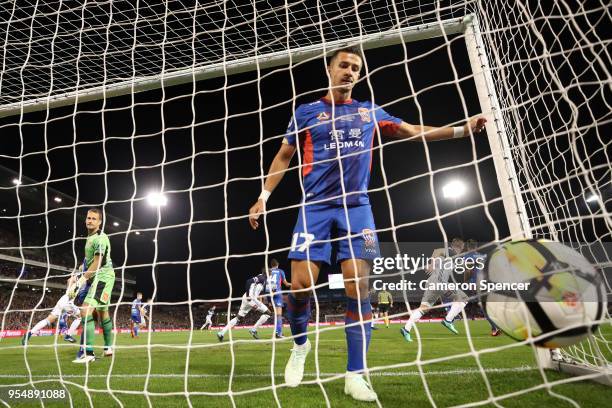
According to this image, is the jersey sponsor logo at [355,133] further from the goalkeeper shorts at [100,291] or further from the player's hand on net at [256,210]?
the goalkeeper shorts at [100,291]

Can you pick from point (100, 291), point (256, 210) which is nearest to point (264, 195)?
point (256, 210)

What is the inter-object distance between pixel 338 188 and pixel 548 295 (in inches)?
55.3

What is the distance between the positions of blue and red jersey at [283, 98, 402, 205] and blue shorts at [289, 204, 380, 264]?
0.08m

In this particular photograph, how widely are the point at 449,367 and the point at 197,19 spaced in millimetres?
3828

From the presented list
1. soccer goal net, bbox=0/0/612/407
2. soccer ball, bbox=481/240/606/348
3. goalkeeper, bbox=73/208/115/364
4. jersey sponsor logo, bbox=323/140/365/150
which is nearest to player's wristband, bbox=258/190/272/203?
soccer goal net, bbox=0/0/612/407

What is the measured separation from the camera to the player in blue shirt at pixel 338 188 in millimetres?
2576

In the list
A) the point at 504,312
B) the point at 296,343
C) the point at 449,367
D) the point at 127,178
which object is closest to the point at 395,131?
the point at 504,312

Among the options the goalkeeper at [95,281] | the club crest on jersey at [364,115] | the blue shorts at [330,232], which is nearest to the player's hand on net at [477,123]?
the club crest on jersey at [364,115]

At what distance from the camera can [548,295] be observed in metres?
1.74

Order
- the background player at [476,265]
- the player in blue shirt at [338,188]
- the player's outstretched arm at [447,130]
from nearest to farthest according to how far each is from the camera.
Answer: the background player at [476,265] → the player's outstretched arm at [447,130] → the player in blue shirt at [338,188]

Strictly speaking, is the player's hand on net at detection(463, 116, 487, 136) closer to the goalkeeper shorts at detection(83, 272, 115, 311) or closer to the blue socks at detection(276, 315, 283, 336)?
the goalkeeper shorts at detection(83, 272, 115, 311)

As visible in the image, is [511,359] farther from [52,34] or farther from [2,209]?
[2,209]

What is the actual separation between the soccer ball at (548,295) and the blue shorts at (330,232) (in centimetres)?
84

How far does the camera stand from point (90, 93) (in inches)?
158
